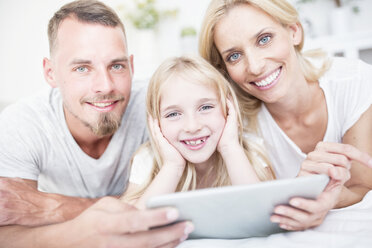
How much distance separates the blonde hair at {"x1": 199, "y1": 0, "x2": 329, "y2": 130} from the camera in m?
1.45

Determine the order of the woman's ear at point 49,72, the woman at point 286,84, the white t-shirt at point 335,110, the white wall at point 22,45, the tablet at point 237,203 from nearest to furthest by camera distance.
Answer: the tablet at point 237,203
the woman at point 286,84
the white t-shirt at point 335,110
the woman's ear at point 49,72
the white wall at point 22,45

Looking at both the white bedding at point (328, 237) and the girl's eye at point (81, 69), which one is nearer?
the white bedding at point (328, 237)

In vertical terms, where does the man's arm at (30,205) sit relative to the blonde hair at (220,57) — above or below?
below

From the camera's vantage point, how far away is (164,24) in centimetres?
363

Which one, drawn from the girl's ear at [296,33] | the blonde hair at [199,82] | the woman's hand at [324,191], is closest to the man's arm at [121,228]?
the woman's hand at [324,191]

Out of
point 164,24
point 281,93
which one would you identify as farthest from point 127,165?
point 164,24

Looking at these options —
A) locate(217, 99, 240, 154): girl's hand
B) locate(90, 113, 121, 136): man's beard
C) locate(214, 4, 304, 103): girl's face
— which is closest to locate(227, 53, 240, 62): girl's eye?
locate(214, 4, 304, 103): girl's face

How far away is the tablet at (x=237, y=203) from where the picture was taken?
2.43 feet

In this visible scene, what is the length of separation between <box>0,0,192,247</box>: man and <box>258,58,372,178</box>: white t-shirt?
0.68 meters

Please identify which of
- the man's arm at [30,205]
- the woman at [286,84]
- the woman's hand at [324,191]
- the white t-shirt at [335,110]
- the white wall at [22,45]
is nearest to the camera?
the woman's hand at [324,191]

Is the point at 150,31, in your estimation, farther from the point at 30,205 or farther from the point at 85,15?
the point at 30,205

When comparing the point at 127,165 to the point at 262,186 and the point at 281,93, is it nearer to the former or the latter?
→ the point at 281,93

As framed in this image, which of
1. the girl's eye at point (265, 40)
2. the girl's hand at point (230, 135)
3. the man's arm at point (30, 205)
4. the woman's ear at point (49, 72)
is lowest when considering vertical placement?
the man's arm at point (30, 205)

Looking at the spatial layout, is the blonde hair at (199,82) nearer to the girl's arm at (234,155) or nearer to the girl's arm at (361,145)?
the girl's arm at (234,155)
